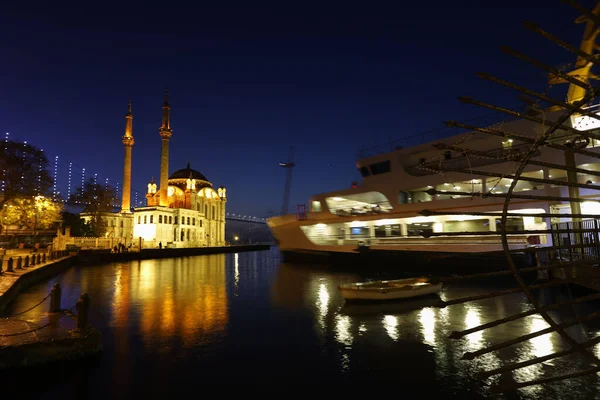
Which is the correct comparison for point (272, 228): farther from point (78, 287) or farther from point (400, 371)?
→ point (400, 371)

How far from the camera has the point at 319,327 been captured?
14.2 m

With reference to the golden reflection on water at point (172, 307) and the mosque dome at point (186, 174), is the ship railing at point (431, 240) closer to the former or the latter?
the golden reflection on water at point (172, 307)

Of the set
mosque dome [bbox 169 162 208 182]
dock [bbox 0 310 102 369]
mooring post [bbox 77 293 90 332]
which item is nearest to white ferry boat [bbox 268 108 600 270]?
mooring post [bbox 77 293 90 332]

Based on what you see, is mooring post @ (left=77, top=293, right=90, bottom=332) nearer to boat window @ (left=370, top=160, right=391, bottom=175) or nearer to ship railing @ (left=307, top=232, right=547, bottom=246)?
ship railing @ (left=307, top=232, right=547, bottom=246)

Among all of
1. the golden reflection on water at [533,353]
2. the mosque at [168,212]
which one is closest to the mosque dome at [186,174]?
the mosque at [168,212]

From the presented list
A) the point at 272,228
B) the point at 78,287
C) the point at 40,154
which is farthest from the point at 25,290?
the point at 40,154

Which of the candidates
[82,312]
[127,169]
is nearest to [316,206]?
[82,312]

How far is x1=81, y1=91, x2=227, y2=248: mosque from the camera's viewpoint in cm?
7538

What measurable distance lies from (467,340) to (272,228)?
31621 millimetres

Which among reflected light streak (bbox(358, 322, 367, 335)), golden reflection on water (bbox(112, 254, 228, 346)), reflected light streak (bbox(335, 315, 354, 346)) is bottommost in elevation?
reflected light streak (bbox(335, 315, 354, 346))

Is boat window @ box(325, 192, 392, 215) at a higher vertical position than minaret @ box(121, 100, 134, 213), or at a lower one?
lower

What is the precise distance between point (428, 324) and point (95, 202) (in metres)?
71.9

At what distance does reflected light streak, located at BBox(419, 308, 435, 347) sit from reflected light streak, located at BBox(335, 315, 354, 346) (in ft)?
8.55

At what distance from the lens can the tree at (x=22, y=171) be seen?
1591 inches
